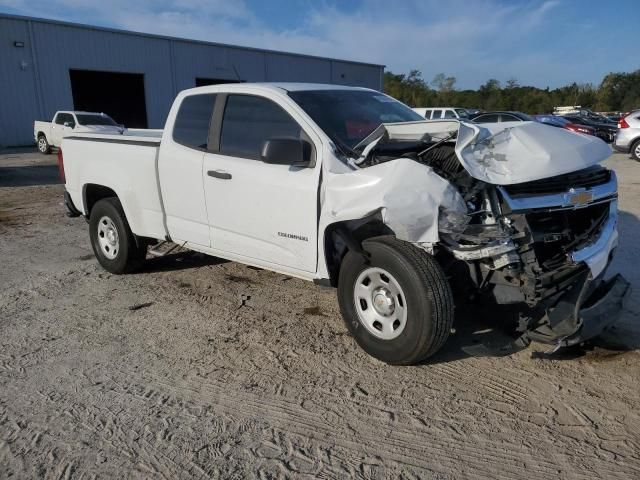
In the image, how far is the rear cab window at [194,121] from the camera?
4.94 metres

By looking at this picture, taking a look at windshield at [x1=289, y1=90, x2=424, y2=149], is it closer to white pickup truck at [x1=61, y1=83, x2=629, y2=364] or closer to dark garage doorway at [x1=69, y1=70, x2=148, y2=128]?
white pickup truck at [x1=61, y1=83, x2=629, y2=364]

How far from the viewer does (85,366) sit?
12.7ft

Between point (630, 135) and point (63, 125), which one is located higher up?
point (630, 135)

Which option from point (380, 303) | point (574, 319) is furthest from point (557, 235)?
point (380, 303)

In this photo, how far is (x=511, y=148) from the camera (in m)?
3.52

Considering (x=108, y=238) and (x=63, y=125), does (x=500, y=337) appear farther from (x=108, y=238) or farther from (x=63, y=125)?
(x=63, y=125)

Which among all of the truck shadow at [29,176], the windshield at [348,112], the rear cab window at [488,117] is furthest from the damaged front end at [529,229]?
the rear cab window at [488,117]

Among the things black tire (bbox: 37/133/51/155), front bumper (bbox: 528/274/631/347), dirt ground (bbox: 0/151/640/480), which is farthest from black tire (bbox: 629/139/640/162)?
black tire (bbox: 37/133/51/155)

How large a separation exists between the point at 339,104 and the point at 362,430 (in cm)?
270

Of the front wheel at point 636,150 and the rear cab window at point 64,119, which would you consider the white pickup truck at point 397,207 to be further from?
the rear cab window at point 64,119

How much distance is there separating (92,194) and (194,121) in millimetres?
1996

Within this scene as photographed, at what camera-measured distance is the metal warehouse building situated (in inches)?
949

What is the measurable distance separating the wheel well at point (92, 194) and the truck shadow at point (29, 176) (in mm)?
8506

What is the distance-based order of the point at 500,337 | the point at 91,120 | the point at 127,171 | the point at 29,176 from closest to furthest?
1. the point at 500,337
2. the point at 127,171
3. the point at 29,176
4. the point at 91,120
